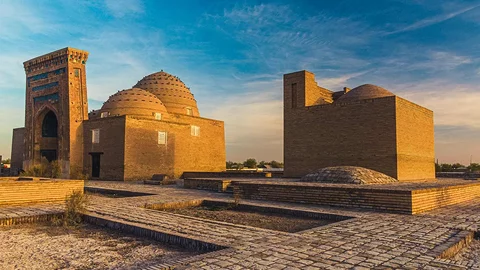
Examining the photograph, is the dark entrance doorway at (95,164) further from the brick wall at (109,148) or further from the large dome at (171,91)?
the large dome at (171,91)

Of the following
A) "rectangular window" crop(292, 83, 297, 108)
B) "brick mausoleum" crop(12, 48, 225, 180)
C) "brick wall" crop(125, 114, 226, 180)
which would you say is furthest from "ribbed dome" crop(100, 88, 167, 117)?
"rectangular window" crop(292, 83, 297, 108)

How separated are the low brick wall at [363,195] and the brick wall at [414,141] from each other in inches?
213

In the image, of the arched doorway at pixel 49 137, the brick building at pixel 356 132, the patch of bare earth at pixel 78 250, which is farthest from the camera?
the arched doorway at pixel 49 137

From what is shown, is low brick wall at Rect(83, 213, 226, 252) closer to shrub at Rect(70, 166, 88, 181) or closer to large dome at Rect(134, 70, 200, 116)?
shrub at Rect(70, 166, 88, 181)

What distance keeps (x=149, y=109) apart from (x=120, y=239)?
2223cm

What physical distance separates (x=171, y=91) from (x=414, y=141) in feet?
68.4

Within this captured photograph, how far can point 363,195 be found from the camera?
7.95 meters

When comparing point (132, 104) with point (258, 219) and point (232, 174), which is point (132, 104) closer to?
point (232, 174)

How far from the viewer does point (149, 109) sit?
26656 mm

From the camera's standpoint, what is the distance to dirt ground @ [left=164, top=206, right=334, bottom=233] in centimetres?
632

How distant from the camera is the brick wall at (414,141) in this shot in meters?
15.9

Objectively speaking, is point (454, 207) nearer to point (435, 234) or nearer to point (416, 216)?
point (416, 216)

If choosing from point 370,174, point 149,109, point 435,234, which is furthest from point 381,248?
point 149,109

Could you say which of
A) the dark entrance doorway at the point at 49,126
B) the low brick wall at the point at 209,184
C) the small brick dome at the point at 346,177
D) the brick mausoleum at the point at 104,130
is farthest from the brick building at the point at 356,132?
the dark entrance doorway at the point at 49,126
